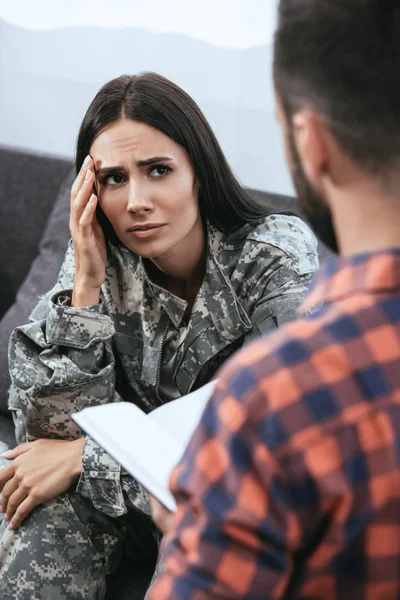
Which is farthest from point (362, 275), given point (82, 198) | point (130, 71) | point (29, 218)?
point (130, 71)

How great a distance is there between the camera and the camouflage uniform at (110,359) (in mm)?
1394

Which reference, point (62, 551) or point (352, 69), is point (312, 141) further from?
point (62, 551)

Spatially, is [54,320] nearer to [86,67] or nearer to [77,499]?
[77,499]

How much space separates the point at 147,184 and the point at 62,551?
64 cm

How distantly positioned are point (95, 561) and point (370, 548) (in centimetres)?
96

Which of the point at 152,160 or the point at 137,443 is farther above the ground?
the point at 152,160

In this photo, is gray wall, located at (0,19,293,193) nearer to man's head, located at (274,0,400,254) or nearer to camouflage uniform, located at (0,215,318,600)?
camouflage uniform, located at (0,215,318,600)

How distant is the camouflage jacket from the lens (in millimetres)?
1412

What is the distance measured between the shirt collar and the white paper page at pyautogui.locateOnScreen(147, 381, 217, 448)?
0.30m

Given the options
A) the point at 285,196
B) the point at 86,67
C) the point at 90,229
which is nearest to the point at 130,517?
the point at 90,229

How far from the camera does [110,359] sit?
60.1 inches

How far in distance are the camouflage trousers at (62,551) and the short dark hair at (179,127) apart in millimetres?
558

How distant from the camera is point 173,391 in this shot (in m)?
1.55

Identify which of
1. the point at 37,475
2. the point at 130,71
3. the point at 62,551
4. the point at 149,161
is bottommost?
the point at 62,551
